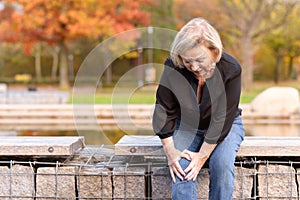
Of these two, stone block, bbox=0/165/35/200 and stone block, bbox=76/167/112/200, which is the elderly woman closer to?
stone block, bbox=76/167/112/200

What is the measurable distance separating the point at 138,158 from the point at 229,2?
21509 mm

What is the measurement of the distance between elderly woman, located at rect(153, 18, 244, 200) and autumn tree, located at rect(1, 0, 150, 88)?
58.3 ft

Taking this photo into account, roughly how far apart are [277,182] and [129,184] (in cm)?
81

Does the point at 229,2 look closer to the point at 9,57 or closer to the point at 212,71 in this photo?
the point at 9,57

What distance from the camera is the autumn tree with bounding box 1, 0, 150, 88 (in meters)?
19.9

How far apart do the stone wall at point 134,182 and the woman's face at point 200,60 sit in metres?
0.58

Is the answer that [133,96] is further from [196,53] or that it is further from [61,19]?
[196,53]

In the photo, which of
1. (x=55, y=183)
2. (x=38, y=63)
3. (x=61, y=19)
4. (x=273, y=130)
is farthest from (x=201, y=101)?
(x=38, y=63)

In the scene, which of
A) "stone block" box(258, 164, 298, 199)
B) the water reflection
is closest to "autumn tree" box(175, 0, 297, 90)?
the water reflection

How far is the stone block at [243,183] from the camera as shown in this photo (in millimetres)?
2521

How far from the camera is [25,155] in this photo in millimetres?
2637

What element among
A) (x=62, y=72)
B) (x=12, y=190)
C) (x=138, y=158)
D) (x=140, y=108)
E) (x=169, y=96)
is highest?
(x=62, y=72)

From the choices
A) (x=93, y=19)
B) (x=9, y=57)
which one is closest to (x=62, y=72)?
(x=93, y=19)

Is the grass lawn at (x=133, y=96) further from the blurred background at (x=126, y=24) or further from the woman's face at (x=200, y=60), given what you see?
the woman's face at (x=200, y=60)
